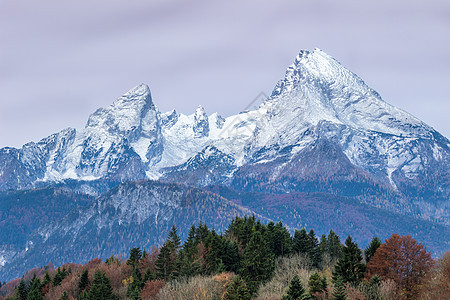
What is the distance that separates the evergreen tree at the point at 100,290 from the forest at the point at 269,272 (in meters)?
0.23

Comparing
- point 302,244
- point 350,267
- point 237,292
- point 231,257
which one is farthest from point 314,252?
point 237,292

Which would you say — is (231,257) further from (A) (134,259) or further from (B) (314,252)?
(A) (134,259)

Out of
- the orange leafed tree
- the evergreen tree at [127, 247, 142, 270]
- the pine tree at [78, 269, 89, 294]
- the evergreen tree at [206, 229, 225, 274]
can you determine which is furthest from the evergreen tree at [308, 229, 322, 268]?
the pine tree at [78, 269, 89, 294]

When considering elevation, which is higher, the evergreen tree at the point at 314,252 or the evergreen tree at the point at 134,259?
the evergreen tree at the point at 134,259

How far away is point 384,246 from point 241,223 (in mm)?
59269

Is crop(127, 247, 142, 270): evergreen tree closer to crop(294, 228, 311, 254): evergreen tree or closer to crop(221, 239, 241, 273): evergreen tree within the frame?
crop(221, 239, 241, 273): evergreen tree

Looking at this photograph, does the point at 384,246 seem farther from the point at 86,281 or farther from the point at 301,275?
the point at 86,281

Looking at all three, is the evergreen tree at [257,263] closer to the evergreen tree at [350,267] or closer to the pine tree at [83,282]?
the evergreen tree at [350,267]

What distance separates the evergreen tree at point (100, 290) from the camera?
4085 inches

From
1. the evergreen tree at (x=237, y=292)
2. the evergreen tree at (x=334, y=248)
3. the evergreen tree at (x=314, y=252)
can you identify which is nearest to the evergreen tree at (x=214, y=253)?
the evergreen tree at (x=314, y=252)

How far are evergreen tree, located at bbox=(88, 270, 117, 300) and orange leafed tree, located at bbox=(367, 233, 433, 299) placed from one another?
6050 centimetres

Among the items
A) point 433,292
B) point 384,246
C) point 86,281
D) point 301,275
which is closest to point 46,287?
point 86,281

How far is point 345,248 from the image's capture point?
8000cm

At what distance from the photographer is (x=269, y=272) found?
327ft
